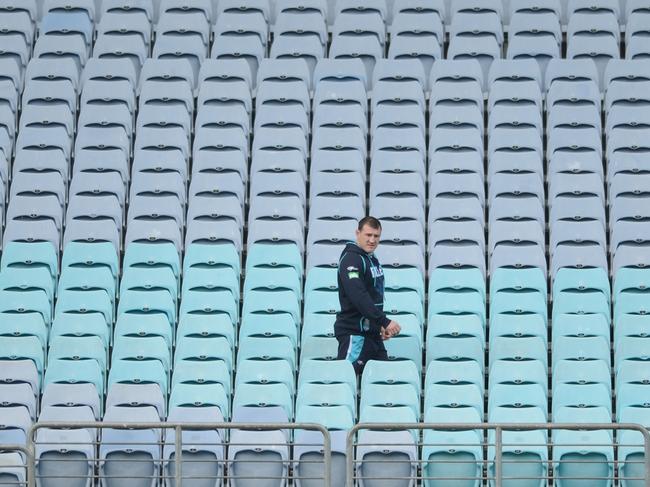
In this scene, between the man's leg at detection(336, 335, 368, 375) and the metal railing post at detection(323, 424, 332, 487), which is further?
the man's leg at detection(336, 335, 368, 375)

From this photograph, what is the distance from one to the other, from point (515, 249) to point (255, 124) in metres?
2.51

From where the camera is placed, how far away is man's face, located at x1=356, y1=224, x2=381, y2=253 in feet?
35.8

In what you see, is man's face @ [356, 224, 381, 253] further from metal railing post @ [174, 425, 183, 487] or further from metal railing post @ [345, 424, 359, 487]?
metal railing post @ [174, 425, 183, 487]

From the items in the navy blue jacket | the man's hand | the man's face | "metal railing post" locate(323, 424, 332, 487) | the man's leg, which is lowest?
"metal railing post" locate(323, 424, 332, 487)

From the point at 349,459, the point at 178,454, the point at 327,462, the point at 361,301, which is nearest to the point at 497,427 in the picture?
the point at 349,459

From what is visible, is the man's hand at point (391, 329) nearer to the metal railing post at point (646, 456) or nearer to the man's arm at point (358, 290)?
the man's arm at point (358, 290)

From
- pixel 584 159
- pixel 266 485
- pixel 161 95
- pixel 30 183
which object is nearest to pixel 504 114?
pixel 584 159

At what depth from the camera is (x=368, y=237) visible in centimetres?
1095

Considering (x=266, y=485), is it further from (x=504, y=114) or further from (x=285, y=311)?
(x=504, y=114)

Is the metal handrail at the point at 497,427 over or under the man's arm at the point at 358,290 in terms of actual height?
under

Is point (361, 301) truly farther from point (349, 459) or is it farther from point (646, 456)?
point (646, 456)

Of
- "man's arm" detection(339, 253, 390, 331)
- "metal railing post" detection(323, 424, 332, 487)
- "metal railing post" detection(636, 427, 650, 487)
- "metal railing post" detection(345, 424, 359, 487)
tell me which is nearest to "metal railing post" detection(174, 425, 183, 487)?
"metal railing post" detection(323, 424, 332, 487)

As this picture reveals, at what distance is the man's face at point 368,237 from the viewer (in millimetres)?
10922

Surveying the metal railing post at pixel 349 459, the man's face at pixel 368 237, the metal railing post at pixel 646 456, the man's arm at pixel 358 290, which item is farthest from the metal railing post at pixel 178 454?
the metal railing post at pixel 646 456
